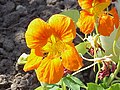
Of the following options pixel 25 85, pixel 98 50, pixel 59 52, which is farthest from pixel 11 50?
pixel 59 52

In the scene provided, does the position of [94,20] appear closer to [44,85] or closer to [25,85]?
[44,85]

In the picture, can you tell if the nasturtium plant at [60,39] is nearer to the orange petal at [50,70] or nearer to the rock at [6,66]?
the orange petal at [50,70]

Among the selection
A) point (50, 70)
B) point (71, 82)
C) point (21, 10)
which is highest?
point (21, 10)

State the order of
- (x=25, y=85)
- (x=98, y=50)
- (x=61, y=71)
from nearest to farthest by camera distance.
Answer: (x=61, y=71)
(x=98, y=50)
(x=25, y=85)

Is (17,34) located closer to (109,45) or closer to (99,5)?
(109,45)

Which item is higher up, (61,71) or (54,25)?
(54,25)

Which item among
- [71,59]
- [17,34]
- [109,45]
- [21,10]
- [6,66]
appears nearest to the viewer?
[71,59]

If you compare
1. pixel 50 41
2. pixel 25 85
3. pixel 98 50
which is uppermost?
pixel 50 41

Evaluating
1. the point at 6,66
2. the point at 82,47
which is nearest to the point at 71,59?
the point at 82,47

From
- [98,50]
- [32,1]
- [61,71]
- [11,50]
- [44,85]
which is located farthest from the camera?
[32,1]
